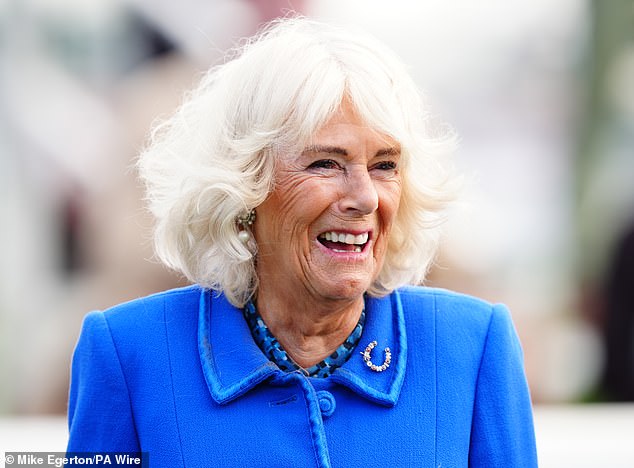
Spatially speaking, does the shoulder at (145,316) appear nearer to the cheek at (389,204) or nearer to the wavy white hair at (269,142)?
the wavy white hair at (269,142)

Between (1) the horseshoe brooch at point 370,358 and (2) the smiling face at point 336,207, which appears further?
(1) the horseshoe brooch at point 370,358

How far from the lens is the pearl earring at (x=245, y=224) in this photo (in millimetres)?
2844

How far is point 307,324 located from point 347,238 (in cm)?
31

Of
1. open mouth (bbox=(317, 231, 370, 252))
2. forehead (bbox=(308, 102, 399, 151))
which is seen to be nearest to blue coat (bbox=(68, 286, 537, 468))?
open mouth (bbox=(317, 231, 370, 252))

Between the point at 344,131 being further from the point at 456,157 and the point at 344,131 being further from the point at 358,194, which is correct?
the point at 456,157

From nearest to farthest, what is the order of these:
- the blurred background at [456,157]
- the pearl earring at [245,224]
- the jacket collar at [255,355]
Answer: the jacket collar at [255,355], the pearl earring at [245,224], the blurred background at [456,157]

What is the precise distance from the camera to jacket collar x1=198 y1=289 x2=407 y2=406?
2740mm

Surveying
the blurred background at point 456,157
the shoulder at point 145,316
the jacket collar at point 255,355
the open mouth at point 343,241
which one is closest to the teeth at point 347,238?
the open mouth at point 343,241

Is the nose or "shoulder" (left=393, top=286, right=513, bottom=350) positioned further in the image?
"shoulder" (left=393, top=286, right=513, bottom=350)

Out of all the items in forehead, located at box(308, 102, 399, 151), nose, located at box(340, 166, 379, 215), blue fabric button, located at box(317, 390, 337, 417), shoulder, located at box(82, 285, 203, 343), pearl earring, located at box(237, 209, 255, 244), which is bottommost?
blue fabric button, located at box(317, 390, 337, 417)

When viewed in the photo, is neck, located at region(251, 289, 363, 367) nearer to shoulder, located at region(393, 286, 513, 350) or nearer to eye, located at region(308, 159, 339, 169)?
shoulder, located at region(393, 286, 513, 350)

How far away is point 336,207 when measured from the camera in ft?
8.77

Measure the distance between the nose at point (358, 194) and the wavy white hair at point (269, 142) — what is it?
136 mm

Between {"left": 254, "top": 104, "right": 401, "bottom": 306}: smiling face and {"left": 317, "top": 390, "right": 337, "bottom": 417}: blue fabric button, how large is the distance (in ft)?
0.88
